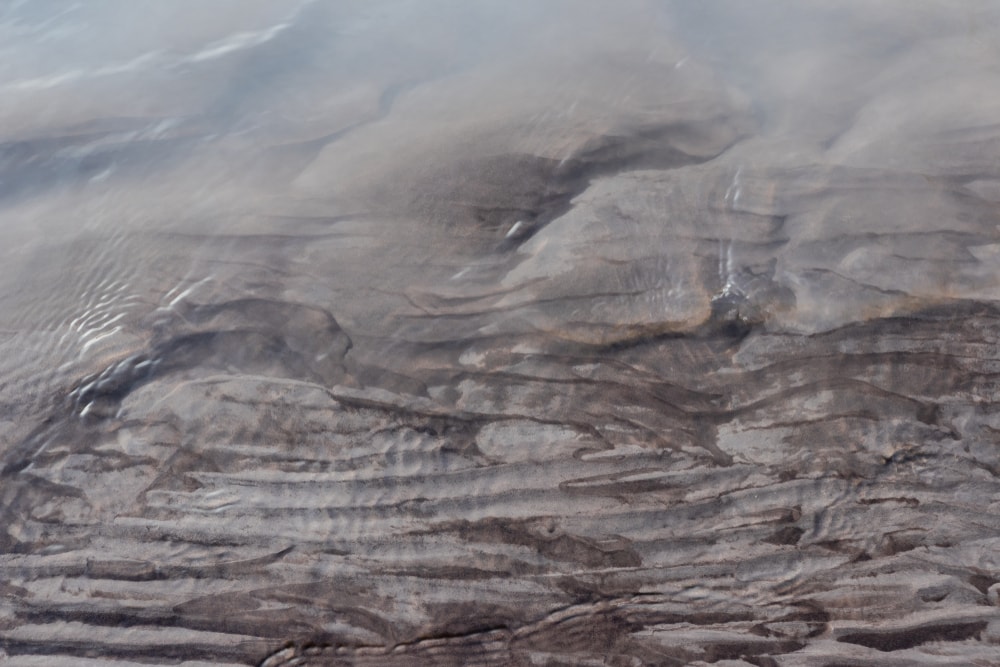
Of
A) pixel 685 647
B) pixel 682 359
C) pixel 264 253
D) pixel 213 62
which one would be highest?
pixel 213 62

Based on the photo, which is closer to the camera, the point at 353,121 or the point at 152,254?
the point at 152,254

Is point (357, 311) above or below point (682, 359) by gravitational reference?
above

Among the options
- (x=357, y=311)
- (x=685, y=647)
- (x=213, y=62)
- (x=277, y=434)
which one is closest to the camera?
(x=685, y=647)

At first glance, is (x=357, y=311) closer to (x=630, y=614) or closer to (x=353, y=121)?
(x=353, y=121)

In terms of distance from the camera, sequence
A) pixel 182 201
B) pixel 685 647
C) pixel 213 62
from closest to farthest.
A: pixel 685 647
pixel 182 201
pixel 213 62

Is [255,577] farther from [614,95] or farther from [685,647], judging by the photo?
[614,95]

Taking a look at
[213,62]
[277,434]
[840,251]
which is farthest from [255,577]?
[213,62]

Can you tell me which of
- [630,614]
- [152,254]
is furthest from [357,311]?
[630,614]
